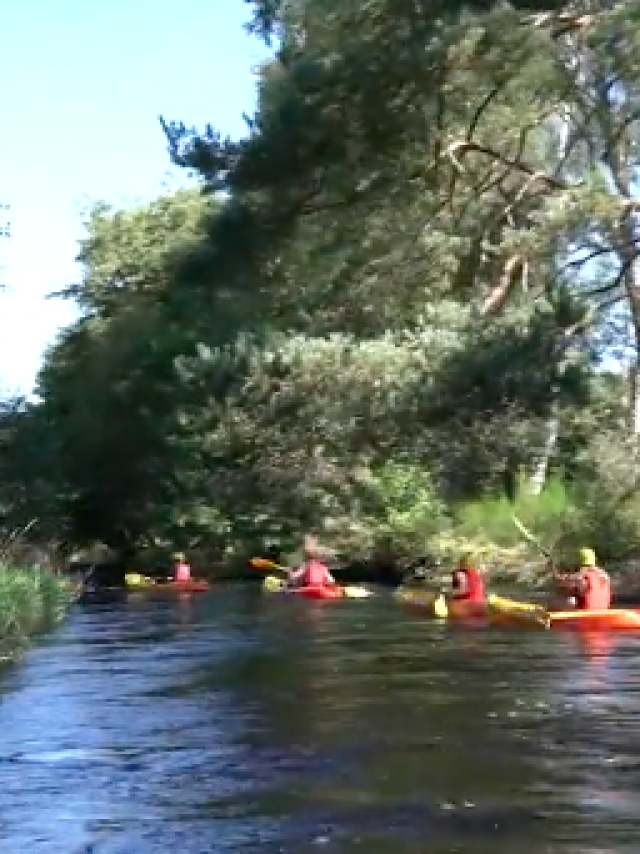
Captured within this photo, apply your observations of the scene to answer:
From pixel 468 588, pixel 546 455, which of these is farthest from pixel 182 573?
pixel 468 588

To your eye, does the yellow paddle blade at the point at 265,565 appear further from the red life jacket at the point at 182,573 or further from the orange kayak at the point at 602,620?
the orange kayak at the point at 602,620

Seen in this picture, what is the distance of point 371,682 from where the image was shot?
1736 cm

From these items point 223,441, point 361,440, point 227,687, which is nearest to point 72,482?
point 223,441

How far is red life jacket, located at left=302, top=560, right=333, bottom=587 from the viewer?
107ft

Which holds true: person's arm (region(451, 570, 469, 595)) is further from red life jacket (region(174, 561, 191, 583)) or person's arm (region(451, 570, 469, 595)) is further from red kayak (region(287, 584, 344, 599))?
red life jacket (region(174, 561, 191, 583))

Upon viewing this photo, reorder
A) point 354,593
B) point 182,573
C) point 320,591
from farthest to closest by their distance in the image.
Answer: point 182,573, point 320,591, point 354,593

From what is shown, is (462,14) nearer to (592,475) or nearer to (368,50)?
(368,50)

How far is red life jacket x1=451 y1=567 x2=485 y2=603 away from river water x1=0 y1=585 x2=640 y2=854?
2682 millimetres

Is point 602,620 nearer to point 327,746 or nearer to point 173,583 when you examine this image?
point 327,746

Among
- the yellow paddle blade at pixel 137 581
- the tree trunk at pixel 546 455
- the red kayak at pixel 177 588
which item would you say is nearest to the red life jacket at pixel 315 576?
the tree trunk at pixel 546 455

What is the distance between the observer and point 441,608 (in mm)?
25938

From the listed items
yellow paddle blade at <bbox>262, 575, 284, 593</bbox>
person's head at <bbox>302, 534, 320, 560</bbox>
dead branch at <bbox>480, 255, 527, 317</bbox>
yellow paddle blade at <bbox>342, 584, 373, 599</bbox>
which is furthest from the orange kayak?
person's head at <bbox>302, 534, 320, 560</bbox>

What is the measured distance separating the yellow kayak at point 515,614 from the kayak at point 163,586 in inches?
574

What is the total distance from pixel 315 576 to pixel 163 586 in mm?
7583
